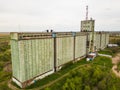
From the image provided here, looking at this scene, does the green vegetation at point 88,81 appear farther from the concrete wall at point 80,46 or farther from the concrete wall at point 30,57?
the concrete wall at point 80,46

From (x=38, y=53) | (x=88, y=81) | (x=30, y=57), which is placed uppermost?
(x=38, y=53)

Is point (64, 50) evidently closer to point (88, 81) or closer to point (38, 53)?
point (38, 53)

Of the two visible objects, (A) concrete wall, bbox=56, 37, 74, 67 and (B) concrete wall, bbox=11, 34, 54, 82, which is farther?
(A) concrete wall, bbox=56, 37, 74, 67

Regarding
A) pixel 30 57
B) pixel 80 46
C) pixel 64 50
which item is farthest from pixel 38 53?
pixel 80 46

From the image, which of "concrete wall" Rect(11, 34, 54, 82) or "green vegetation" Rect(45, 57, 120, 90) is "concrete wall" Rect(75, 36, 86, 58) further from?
"concrete wall" Rect(11, 34, 54, 82)

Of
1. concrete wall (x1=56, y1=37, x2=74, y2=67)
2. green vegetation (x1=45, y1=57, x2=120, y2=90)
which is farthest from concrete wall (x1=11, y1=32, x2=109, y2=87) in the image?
green vegetation (x1=45, y1=57, x2=120, y2=90)

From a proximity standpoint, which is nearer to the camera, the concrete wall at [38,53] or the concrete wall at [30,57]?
the concrete wall at [30,57]

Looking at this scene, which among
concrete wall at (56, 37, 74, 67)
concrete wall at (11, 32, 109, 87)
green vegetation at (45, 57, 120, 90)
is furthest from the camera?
concrete wall at (56, 37, 74, 67)

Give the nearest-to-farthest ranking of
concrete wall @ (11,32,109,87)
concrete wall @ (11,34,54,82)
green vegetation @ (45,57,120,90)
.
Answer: concrete wall @ (11,34,54,82)
concrete wall @ (11,32,109,87)
green vegetation @ (45,57,120,90)

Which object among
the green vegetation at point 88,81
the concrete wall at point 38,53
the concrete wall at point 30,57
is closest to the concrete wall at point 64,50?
the concrete wall at point 38,53

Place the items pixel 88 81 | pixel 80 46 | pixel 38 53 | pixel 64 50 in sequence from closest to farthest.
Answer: pixel 38 53
pixel 88 81
pixel 64 50
pixel 80 46

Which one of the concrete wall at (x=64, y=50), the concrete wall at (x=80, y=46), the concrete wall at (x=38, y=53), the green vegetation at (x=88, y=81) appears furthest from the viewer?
the concrete wall at (x=80, y=46)

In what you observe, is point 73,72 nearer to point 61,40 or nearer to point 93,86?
point 93,86
